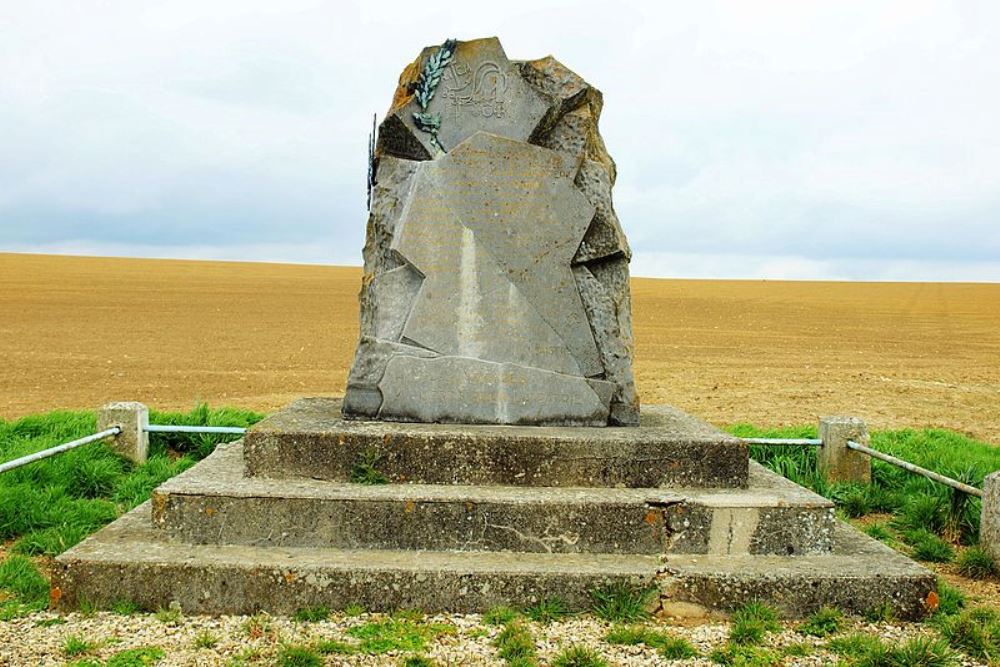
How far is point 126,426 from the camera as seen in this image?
838 cm

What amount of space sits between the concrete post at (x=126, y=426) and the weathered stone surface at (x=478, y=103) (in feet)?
12.1

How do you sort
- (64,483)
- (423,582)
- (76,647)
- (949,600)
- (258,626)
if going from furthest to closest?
(64,483) → (949,600) → (423,582) → (258,626) → (76,647)

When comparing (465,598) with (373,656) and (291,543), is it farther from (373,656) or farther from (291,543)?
(291,543)

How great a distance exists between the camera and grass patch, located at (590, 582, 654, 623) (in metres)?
4.96

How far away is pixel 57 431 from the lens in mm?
9109

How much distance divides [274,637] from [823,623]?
9.24ft

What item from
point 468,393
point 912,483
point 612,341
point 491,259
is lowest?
point 912,483

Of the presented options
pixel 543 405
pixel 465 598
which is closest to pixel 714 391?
pixel 543 405

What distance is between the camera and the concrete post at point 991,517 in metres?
5.99

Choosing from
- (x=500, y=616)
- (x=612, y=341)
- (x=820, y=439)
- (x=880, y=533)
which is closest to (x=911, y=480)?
(x=820, y=439)

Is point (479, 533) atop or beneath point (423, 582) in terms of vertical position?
Result: atop

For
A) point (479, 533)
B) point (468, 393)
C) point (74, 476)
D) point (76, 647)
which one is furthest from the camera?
point (74, 476)

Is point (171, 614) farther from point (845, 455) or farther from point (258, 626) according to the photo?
point (845, 455)

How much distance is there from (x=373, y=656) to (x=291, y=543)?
3.77 ft
